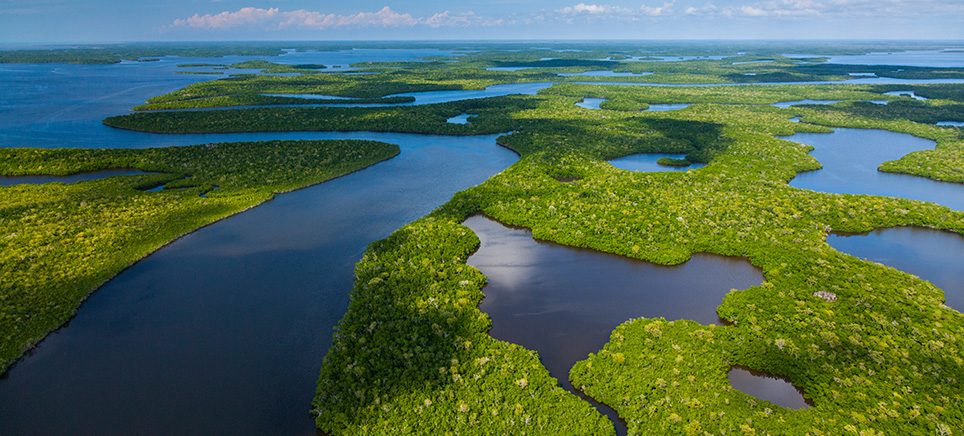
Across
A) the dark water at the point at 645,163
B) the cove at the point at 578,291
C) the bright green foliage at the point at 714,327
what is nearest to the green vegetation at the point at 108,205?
the bright green foliage at the point at 714,327

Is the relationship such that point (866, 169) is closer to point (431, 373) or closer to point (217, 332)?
point (431, 373)

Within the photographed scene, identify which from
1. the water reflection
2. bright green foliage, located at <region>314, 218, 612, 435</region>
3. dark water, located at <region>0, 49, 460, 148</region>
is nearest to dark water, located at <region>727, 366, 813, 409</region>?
the water reflection

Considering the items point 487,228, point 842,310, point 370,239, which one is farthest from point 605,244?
point 370,239

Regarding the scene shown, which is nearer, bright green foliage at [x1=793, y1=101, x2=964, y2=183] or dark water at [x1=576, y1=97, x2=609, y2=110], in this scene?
bright green foliage at [x1=793, y1=101, x2=964, y2=183]

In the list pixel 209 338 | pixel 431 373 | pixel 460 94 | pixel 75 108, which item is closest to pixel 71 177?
pixel 209 338

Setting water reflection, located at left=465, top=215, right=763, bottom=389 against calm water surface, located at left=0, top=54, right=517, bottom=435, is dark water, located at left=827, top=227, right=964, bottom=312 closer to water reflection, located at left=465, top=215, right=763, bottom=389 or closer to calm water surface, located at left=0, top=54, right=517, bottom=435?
water reflection, located at left=465, top=215, right=763, bottom=389

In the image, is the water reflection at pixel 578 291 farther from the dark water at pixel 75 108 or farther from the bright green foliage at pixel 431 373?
the dark water at pixel 75 108
